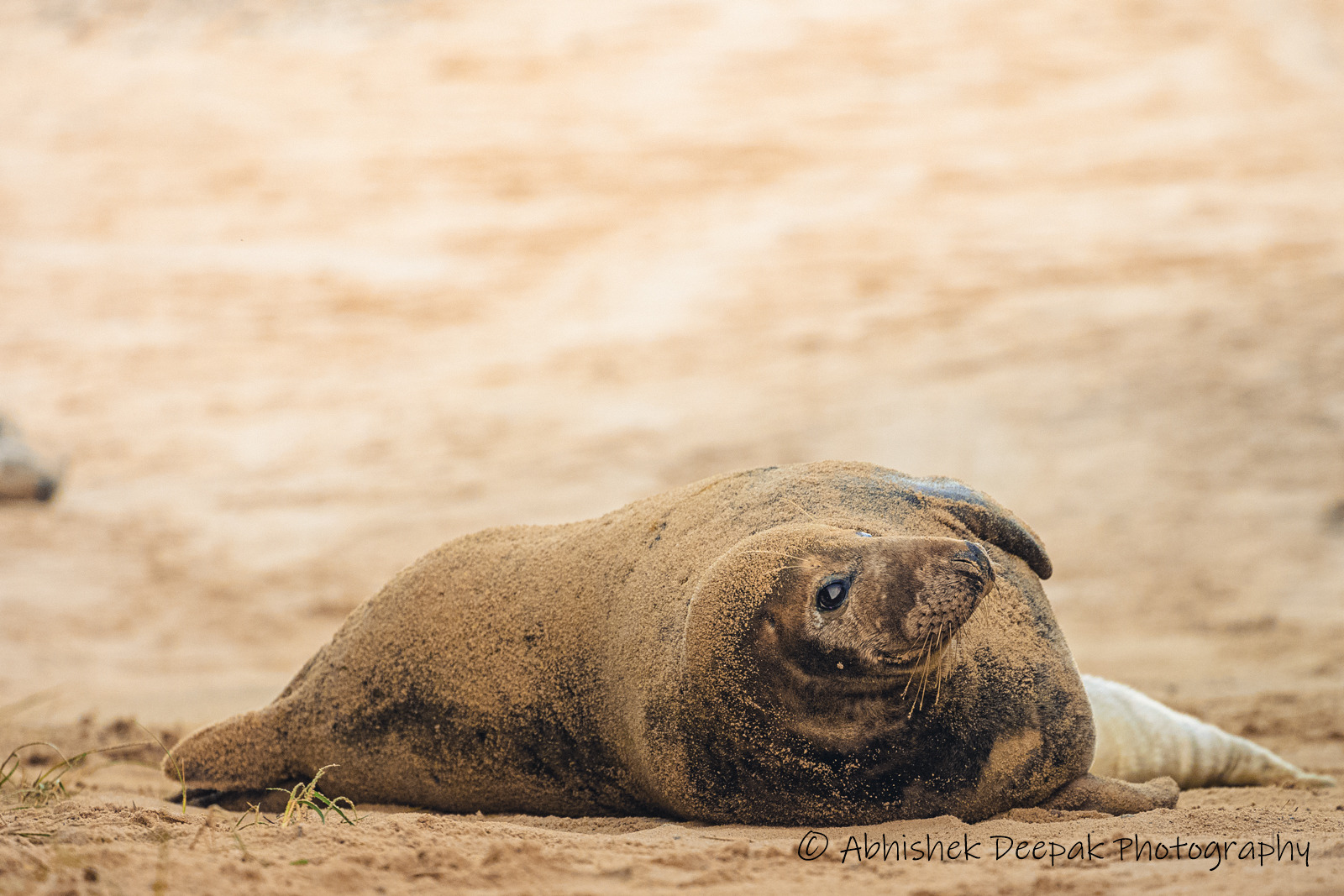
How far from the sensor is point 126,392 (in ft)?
37.0

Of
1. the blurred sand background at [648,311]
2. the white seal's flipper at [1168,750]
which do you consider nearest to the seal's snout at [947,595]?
the blurred sand background at [648,311]

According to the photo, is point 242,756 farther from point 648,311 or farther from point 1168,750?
point 648,311

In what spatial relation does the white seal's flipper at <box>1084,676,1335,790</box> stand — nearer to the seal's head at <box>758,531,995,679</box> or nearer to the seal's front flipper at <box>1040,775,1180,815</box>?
the seal's front flipper at <box>1040,775,1180,815</box>

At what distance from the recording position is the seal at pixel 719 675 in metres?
2.86

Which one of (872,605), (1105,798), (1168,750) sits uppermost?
(872,605)

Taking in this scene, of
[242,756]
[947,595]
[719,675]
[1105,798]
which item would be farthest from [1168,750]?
[242,756]

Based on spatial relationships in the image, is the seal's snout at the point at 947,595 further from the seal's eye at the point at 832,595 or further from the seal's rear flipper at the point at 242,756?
the seal's rear flipper at the point at 242,756

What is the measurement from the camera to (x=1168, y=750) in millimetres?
3793

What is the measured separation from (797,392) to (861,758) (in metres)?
7.45

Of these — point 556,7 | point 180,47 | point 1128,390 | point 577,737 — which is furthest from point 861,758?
point 180,47

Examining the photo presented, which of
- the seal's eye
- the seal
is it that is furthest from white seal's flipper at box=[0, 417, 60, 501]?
the seal's eye

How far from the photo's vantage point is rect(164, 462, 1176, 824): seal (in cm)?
286

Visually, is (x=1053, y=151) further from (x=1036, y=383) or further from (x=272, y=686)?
(x=272, y=686)

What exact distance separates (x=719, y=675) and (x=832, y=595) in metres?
0.34
